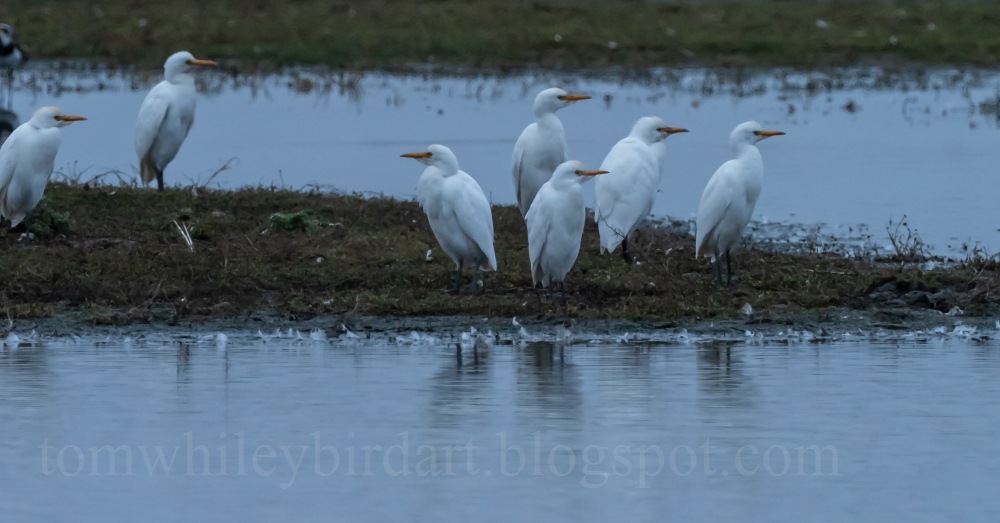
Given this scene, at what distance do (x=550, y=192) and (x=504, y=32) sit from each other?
22727 millimetres

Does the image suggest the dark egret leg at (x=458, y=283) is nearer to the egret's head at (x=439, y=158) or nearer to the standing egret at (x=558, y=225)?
the standing egret at (x=558, y=225)

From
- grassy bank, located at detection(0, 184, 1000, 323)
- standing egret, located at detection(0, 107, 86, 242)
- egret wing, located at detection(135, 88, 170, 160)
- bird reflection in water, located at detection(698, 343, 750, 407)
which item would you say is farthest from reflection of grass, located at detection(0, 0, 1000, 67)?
bird reflection in water, located at detection(698, 343, 750, 407)

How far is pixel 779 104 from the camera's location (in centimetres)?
2466

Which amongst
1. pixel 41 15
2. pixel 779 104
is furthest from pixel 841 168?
pixel 41 15

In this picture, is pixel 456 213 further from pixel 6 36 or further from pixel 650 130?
pixel 6 36

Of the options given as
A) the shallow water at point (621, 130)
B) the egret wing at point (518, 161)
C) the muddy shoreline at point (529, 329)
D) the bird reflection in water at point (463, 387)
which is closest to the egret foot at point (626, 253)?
the egret wing at point (518, 161)

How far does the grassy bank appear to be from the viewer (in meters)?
10.1

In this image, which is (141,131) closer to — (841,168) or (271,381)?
(271,381)

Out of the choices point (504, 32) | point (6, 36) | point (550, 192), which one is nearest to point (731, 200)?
point (550, 192)

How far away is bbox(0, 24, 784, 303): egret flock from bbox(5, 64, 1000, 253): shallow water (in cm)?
234

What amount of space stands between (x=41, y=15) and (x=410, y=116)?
15180 mm

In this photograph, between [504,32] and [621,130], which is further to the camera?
[504,32]

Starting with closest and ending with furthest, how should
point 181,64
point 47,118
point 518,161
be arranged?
point 47,118, point 518,161, point 181,64

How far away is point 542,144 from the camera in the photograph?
12.7 meters
